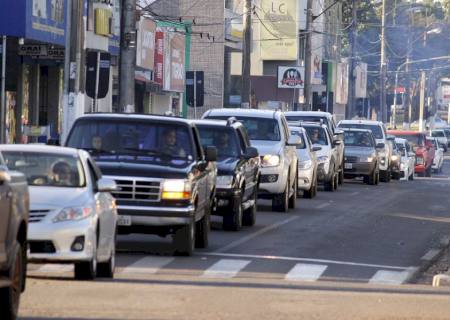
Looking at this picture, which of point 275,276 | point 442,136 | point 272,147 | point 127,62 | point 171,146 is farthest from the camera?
point 442,136

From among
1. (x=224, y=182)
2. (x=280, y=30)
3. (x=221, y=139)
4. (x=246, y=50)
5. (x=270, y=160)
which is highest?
(x=280, y=30)

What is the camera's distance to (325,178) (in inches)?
1515

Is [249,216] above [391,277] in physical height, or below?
above

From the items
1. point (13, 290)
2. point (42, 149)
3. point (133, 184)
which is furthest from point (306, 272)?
point (13, 290)

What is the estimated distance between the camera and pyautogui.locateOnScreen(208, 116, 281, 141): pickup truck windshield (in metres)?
28.7

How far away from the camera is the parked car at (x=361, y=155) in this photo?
44.6m

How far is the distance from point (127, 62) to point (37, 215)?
17.6m

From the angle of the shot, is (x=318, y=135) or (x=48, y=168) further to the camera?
(x=318, y=135)

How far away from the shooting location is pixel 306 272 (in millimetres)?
17969

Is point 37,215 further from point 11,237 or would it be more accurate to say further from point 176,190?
point 11,237

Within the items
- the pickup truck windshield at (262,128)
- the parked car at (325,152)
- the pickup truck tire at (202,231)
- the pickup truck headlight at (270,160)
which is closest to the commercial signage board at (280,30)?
the parked car at (325,152)

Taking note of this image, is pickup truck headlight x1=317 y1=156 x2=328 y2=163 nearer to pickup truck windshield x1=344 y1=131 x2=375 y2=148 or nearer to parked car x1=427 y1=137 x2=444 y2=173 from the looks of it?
pickup truck windshield x1=344 y1=131 x2=375 y2=148

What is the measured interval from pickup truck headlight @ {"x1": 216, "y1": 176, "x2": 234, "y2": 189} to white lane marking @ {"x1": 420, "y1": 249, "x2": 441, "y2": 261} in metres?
3.29

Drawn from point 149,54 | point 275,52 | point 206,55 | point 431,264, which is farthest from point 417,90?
point 431,264
